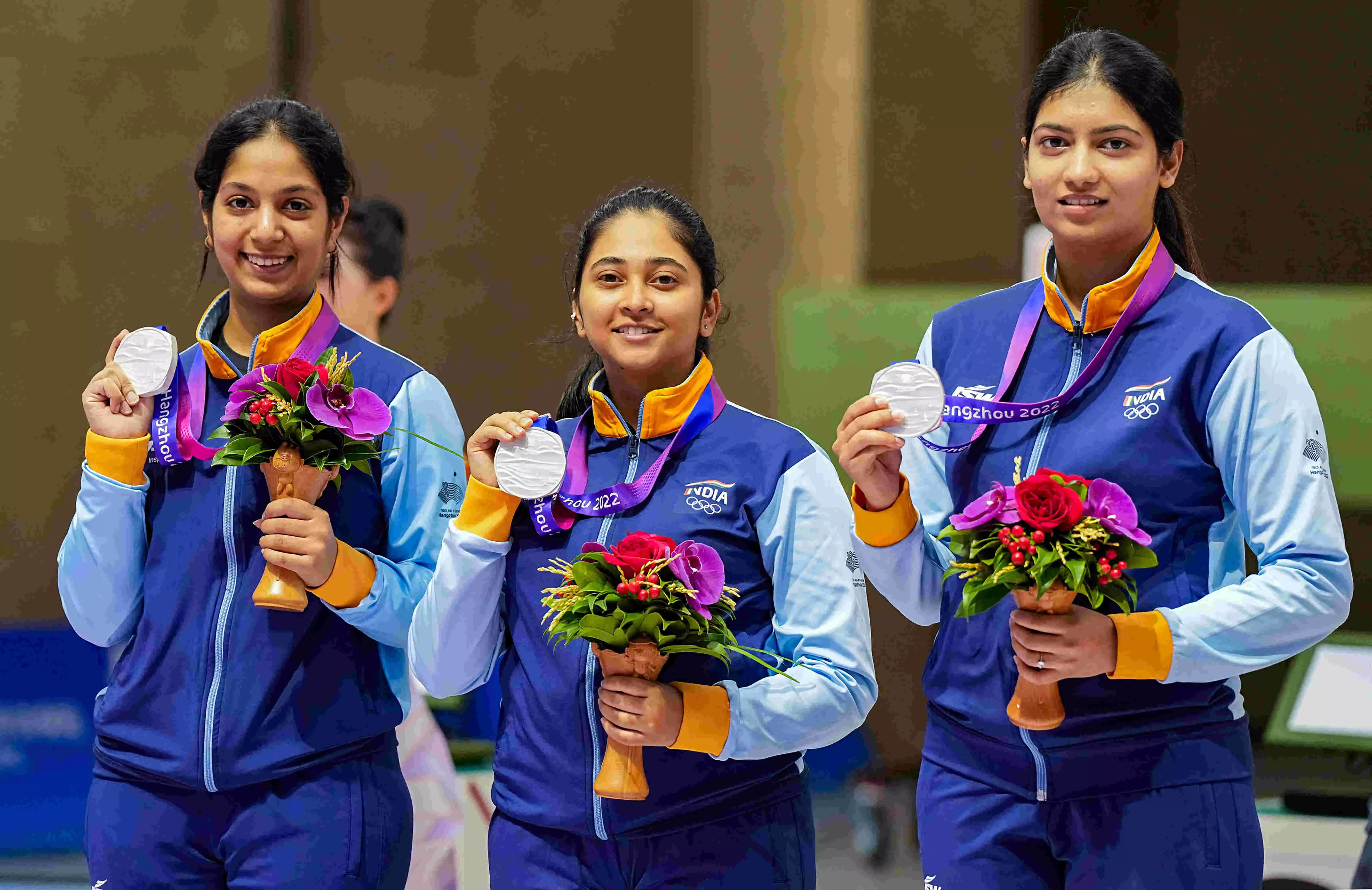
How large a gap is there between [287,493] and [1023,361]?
1.27 meters

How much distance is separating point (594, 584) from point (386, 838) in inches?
28.4

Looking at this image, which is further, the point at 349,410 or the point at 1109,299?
the point at 349,410

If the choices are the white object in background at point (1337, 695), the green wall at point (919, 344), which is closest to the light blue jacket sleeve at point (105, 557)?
the green wall at point (919, 344)

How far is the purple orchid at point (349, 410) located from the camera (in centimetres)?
229

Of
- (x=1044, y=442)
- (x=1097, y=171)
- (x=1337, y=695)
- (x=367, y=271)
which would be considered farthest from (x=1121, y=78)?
(x=1337, y=695)

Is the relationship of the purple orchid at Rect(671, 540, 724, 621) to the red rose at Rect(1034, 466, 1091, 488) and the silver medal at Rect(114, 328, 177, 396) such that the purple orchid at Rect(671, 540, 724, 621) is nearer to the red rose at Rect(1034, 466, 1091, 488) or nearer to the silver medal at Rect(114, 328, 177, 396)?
the red rose at Rect(1034, 466, 1091, 488)

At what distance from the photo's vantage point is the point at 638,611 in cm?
203

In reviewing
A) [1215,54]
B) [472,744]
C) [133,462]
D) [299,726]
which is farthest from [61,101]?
[1215,54]

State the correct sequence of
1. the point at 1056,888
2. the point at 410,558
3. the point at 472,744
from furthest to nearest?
1. the point at 472,744
2. the point at 410,558
3. the point at 1056,888

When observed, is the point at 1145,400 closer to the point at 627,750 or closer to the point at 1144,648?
the point at 1144,648

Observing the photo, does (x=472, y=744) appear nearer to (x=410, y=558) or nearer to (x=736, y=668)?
(x=410, y=558)

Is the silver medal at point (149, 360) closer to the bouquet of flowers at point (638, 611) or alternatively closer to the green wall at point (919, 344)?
the bouquet of flowers at point (638, 611)

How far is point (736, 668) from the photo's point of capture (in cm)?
222

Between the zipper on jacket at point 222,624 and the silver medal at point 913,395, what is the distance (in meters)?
1.14
